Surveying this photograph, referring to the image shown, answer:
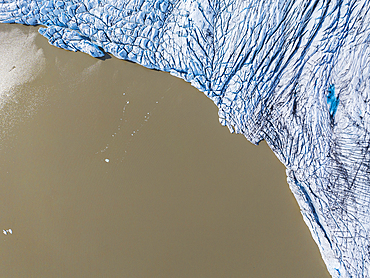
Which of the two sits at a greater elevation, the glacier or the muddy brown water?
the glacier

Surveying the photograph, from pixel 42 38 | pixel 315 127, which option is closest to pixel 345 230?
pixel 315 127

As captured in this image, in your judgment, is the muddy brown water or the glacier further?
the muddy brown water

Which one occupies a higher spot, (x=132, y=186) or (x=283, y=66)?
(x=283, y=66)

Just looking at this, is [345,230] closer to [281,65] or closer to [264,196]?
[264,196]

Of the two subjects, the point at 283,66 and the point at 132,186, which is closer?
the point at 283,66
